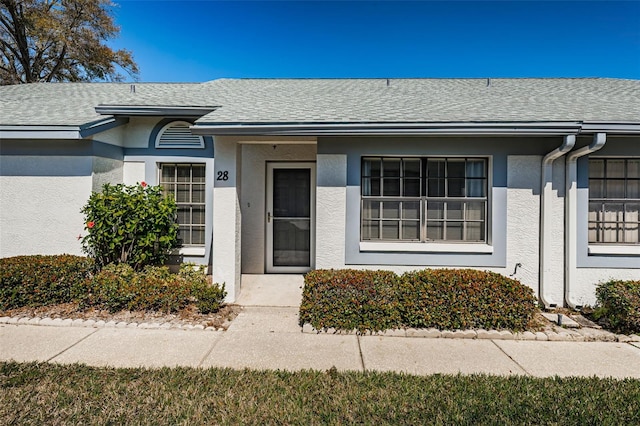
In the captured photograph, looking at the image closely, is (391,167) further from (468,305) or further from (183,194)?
(183,194)

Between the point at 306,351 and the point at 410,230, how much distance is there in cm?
303

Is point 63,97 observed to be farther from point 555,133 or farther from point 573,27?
point 573,27

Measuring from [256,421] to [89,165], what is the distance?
231 inches

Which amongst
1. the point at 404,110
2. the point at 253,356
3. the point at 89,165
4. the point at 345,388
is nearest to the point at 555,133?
the point at 404,110

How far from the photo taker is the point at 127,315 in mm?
5238

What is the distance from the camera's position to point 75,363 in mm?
3828

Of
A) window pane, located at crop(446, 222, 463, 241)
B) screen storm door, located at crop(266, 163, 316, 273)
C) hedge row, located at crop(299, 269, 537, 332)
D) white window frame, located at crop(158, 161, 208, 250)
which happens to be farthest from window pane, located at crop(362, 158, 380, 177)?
white window frame, located at crop(158, 161, 208, 250)

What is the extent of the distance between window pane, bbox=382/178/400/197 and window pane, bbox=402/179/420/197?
0.42 feet

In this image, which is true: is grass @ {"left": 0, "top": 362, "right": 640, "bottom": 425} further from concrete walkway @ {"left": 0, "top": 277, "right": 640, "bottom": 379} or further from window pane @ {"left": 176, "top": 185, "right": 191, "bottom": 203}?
window pane @ {"left": 176, "top": 185, "right": 191, "bottom": 203}

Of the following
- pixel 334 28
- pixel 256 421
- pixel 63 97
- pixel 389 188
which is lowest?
pixel 256 421

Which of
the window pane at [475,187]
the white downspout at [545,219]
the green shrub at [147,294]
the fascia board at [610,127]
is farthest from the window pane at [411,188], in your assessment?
the green shrub at [147,294]

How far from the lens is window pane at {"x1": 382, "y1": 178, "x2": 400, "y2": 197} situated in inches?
242

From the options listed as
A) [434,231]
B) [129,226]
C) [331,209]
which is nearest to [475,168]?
[434,231]

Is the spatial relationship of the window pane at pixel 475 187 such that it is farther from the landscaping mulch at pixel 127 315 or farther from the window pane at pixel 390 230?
the landscaping mulch at pixel 127 315
